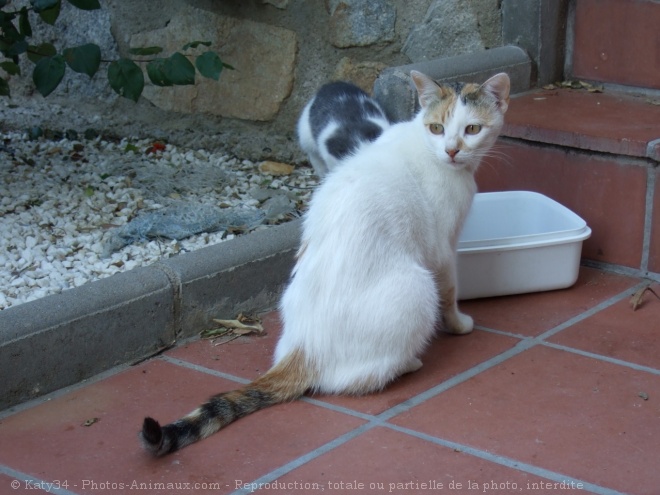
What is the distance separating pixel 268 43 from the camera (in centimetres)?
453

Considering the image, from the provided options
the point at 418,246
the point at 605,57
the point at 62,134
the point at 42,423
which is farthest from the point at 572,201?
the point at 62,134

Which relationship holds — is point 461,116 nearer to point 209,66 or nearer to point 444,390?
point 444,390

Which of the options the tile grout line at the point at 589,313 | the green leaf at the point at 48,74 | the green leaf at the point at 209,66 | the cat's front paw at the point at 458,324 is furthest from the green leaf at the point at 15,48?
the tile grout line at the point at 589,313

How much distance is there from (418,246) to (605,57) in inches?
75.0

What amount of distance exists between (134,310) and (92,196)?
127cm

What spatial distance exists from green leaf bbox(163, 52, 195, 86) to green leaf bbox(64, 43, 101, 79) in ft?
0.96

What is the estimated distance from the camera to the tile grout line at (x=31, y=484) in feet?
7.41

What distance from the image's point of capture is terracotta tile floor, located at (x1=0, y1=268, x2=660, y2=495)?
7.54 feet

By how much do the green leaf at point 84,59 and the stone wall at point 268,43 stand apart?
0.95 metres

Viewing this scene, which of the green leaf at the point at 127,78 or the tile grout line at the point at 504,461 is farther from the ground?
the green leaf at the point at 127,78

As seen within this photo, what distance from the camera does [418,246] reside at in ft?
9.35

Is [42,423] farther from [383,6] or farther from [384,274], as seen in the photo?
[383,6]

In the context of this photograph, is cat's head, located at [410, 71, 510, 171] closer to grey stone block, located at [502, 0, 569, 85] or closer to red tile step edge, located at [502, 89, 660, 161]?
red tile step edge, located at [502, 89, 660, 161]

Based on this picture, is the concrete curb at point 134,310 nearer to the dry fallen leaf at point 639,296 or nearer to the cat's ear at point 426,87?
the cat's ear at point 426,87
